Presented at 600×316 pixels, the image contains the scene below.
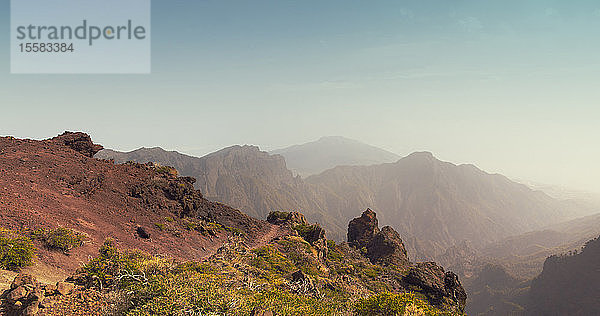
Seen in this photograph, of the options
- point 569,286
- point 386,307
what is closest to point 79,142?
point 386,307

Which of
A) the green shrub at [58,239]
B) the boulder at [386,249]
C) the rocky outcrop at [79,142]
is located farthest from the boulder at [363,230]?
the green shrub at [58,239]

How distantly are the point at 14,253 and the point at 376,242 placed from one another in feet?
214

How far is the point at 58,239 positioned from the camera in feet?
76.7

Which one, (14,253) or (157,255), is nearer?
(14,253)

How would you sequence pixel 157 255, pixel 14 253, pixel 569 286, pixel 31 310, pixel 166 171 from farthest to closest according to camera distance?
1. pixel 569 286
2. pixel 166 171
3. pixel 157 255
4. pixel 14 253
5. pixel 31 310

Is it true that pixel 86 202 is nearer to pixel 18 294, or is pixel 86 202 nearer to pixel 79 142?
pixel 79 142

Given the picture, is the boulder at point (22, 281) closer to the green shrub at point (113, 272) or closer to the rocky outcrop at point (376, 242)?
the green shrub at point (113, 272)

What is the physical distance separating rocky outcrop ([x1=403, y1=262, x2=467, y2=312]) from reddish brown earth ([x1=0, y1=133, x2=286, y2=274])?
80.7 feet

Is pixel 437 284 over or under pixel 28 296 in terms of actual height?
under

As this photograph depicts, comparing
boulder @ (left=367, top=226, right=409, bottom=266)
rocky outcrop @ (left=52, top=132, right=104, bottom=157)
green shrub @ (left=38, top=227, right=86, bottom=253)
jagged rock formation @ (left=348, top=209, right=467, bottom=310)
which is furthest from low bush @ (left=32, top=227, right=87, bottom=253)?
boulder @ (left=367, top=226, right=409, bottom=266)

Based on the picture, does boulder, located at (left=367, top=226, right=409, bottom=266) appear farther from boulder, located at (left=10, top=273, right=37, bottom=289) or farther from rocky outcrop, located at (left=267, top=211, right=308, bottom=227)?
boulder, located at (left=10, top=273, right=37, bottom=289)

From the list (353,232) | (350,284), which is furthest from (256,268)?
(353,232)

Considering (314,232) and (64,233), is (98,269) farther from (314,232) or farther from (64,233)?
(314,232)

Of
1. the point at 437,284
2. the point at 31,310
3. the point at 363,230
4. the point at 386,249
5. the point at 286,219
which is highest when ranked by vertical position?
the point at 31,310
